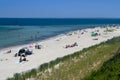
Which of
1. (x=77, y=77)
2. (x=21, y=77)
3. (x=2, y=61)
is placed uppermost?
(x=77, y=77)

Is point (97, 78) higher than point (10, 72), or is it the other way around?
point (97, 78)

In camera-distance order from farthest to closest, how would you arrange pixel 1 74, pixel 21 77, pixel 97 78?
pixel 1 74 → pixel 21 77 → pixel 97 78

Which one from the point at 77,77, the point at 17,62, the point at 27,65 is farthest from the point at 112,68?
the point at 17,62

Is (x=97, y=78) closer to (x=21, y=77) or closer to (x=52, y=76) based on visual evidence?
(x=52, y=76)

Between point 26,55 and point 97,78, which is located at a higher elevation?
point 97,78

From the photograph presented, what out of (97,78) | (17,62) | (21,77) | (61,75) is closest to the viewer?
(97,78)

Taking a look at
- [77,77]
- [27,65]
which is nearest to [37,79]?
[77,77]

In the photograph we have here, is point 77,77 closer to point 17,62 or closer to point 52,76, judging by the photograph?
point 52,76

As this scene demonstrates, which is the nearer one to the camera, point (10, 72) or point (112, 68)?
point (112, 68)

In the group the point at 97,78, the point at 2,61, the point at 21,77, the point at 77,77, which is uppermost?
the point at 97,78
